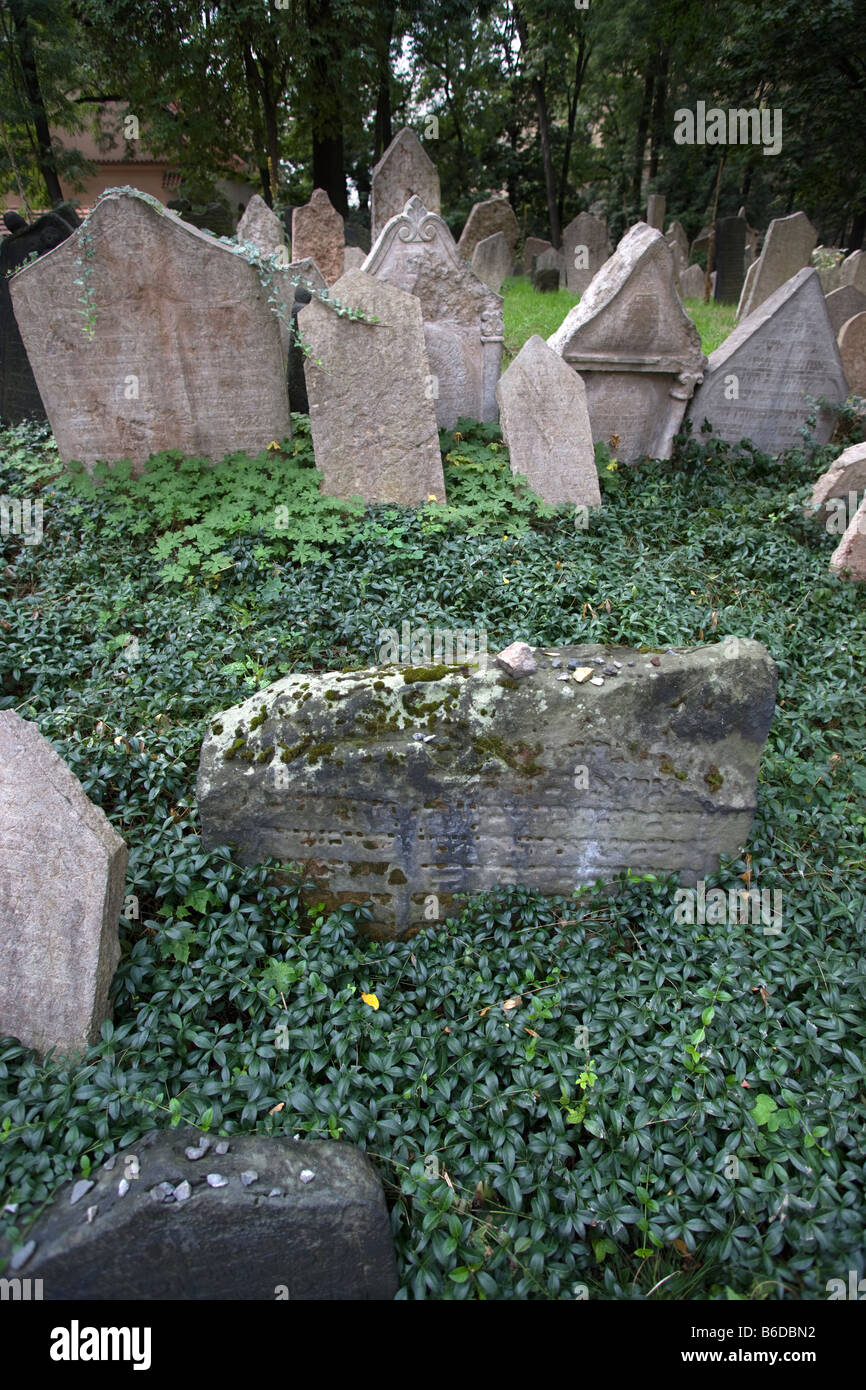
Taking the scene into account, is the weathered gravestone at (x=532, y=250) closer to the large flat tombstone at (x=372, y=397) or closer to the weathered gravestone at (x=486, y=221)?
the weathered gravestone at (x=486, y=221)

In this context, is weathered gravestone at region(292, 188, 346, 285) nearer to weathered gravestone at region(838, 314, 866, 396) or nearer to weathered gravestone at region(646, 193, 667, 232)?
weathered gravestone at region(838, 314, 866, 396)

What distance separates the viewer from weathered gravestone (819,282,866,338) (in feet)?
28.6

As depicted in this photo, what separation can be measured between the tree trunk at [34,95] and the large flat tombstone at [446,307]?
10277 millimetres

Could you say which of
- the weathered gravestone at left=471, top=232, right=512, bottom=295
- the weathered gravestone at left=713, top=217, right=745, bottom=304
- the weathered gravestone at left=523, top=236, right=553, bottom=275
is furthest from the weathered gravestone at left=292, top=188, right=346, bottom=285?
the weathered gravestone at left=523, top=236, right=553, bottom=275

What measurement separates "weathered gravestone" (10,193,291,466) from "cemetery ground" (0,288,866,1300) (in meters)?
1.30

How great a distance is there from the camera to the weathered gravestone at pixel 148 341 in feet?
17.7

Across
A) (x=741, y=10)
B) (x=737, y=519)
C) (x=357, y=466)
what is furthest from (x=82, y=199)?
(x=737, y=519)

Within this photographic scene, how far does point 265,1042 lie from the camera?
2809mm

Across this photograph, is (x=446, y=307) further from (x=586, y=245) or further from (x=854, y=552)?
(x=586, y=245)

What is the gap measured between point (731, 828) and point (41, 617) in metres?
4.30

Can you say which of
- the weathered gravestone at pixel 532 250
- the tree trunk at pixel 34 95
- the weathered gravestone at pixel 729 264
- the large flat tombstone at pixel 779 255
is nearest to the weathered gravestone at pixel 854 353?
the large flat tombstone at pixel 779 255

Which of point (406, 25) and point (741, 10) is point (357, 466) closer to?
point (406, 25)

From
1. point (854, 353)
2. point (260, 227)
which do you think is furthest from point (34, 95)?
point (854, 353)

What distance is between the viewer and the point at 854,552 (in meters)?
5.63
